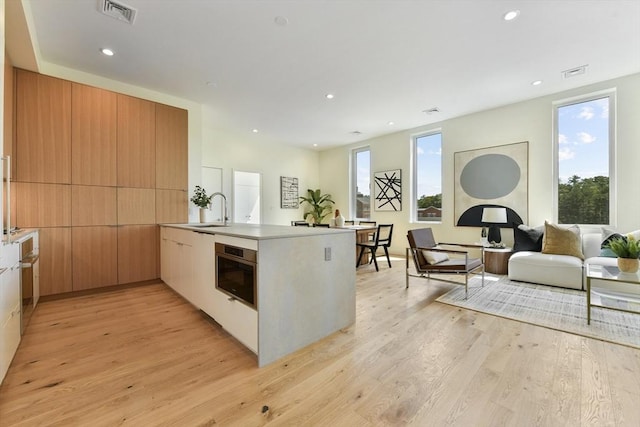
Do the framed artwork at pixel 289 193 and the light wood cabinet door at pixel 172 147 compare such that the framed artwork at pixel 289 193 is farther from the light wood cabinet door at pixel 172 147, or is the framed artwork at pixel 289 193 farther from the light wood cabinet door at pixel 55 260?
the light wood cabinet door at pixel 55 260

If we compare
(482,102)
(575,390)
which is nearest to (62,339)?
(575,390)

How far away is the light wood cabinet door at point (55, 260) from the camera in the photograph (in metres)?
3.15

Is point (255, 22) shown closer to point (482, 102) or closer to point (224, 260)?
point (224, 260)

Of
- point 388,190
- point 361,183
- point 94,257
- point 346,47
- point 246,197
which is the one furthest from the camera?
point 361,183

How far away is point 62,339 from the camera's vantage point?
2.28 meters

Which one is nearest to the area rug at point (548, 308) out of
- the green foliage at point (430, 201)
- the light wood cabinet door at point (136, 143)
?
the green foliage at point (430, 201)

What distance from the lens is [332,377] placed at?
1746mm

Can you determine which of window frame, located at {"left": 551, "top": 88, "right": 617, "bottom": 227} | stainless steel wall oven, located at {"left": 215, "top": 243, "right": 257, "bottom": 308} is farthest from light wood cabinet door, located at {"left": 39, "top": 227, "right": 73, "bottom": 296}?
window frame, located at {"left": 551, "top": 88, "right": 617, "bottom": 227}

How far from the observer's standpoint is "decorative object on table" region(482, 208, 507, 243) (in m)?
4.55

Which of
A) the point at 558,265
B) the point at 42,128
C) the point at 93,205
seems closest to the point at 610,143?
the point at 558,265

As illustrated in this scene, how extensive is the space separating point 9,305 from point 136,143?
2.57m

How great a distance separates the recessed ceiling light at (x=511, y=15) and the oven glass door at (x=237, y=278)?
322 cm

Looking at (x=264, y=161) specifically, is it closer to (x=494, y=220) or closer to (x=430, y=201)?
(x=430, y=201)

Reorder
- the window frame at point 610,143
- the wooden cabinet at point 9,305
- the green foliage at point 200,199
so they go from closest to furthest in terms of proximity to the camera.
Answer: the wooden cabinet at point 9,305 → the window frame at point 610,143 → the green foliage at point 200,199
